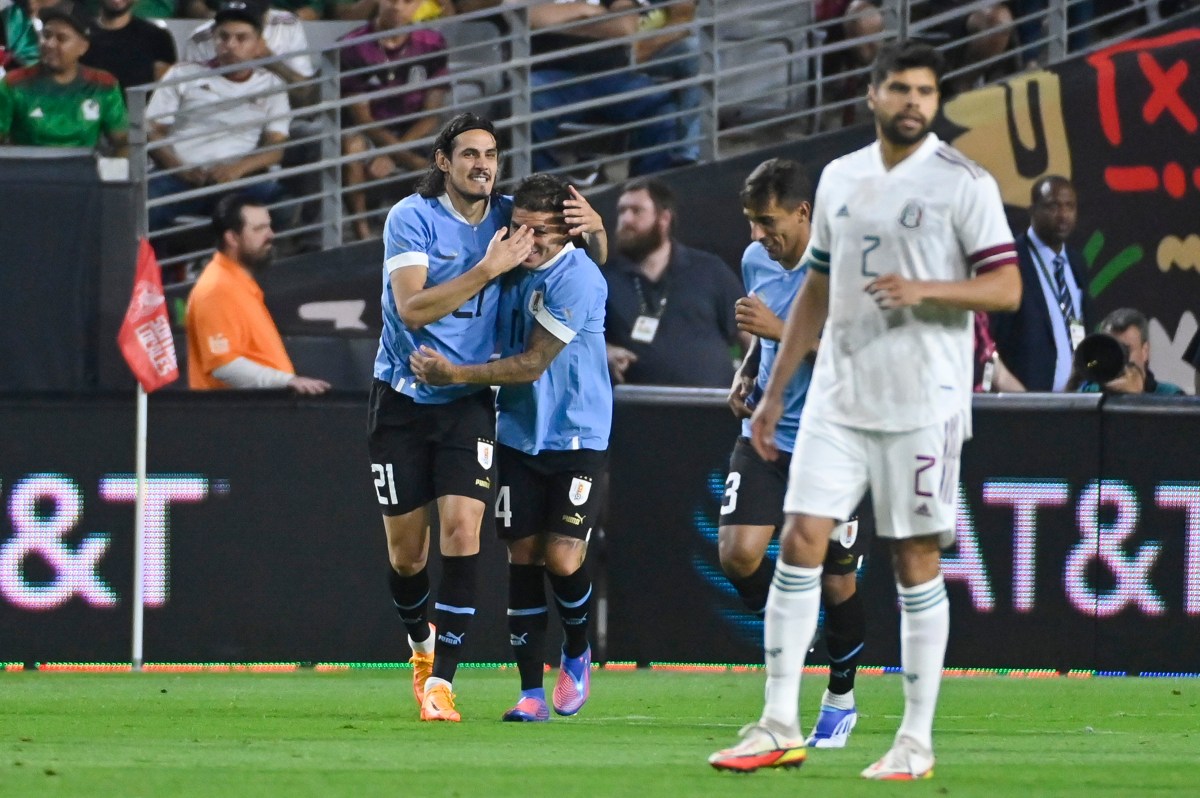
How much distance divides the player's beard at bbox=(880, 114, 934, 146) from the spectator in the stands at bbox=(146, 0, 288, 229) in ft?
24.9

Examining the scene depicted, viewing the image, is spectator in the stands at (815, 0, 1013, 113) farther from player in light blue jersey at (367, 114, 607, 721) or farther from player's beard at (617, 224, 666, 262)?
player in light blue jersey at (367, 114, 607, 721)

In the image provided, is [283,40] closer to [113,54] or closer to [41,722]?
[113,54]

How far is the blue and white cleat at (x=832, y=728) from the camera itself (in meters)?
8.03

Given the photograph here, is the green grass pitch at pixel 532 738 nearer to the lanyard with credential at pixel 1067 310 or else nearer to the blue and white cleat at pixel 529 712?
the blue and white cleat at pixel 529 712

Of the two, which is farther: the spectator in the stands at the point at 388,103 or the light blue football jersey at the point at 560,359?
the spectator in the stands at the point at 388,103

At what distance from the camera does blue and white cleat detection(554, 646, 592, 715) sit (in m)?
9.16

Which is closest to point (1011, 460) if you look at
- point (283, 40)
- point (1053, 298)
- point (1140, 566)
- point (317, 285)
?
point (1140, 566)

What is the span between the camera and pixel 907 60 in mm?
6289

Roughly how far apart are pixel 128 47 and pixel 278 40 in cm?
103

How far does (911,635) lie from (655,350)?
6.26m

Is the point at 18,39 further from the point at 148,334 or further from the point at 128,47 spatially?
the point at 148,334

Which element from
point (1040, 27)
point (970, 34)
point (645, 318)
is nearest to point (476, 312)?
point (645, 318)

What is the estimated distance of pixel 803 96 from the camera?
15453 mm

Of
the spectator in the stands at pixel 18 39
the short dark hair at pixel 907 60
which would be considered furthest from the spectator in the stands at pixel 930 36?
the short dark hair at pixel 907 60
